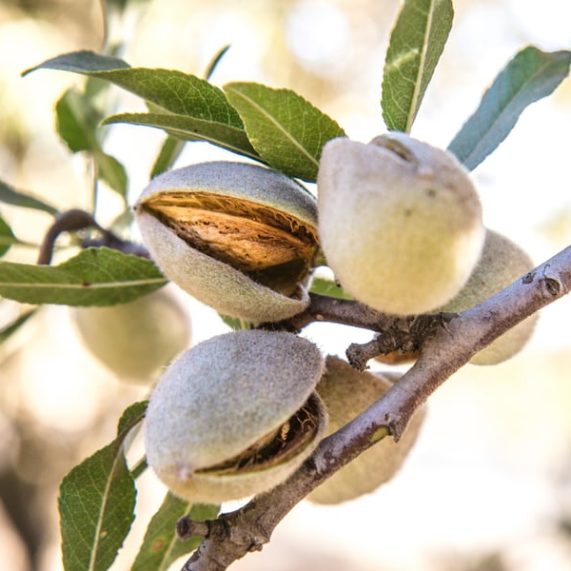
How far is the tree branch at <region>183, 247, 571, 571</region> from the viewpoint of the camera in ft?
2.82

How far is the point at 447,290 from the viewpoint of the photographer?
0.76 meters

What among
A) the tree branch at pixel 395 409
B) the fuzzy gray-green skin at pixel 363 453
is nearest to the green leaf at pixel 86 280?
the fuzzy gray-green skin at pixel 363 453

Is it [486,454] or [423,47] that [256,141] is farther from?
[486,454]

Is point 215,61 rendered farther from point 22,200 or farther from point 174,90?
point 22,200

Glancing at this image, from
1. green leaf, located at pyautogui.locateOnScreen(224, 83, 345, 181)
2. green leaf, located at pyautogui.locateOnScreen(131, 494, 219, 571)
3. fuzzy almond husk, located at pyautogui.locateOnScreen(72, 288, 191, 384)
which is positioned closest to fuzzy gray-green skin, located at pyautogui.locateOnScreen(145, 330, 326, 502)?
green leaf, located at pyautogui.locateOnScreen(224, 83, 345, 181)

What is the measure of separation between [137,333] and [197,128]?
580 mm

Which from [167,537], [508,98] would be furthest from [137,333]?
[508,98]

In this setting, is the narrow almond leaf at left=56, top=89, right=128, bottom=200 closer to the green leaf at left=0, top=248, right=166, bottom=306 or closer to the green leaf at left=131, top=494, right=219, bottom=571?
the green leaf at left=0, top=248, right=166, bottom=306

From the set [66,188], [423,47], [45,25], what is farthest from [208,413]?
[45,25]

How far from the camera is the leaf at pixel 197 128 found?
96 cm

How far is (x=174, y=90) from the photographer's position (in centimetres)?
100

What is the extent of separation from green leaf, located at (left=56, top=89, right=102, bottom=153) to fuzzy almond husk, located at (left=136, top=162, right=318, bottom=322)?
62cm

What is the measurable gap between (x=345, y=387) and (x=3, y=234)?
708 millimetres

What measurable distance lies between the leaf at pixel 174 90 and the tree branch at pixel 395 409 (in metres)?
0.38
